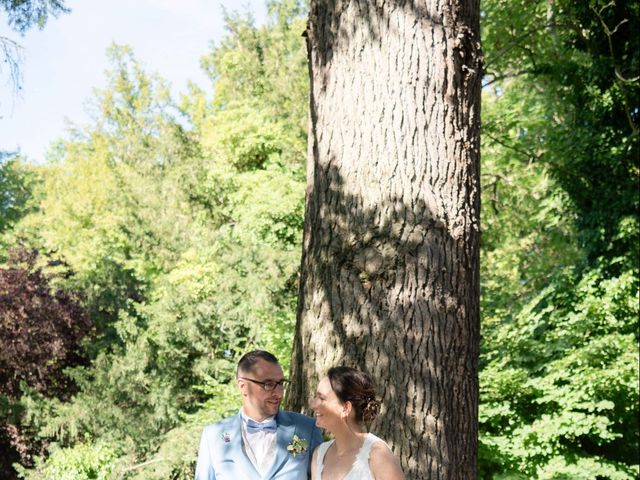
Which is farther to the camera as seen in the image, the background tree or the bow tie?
the background tree

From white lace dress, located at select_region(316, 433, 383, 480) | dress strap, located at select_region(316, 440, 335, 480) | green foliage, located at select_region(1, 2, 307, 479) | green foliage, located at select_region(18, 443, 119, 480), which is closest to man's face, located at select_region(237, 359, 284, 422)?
dress strap, located at select_region(316, 440, 335, 480)

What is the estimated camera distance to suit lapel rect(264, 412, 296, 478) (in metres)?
3.37

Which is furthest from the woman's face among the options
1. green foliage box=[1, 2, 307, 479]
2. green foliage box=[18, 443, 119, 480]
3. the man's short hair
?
green foliage box=[18, 443, 119, 480]

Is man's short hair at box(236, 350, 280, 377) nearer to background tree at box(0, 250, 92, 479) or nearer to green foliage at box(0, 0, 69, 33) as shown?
green foliage at box(0, 0, 69, 33)

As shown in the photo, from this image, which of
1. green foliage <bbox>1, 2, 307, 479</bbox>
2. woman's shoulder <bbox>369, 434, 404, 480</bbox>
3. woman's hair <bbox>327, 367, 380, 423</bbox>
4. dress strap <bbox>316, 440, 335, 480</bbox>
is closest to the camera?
woman's shoulder <bbox>369, 434, 404, 480</bbox>

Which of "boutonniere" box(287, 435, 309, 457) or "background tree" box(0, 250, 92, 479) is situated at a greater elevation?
"background tree" box(0, 250, 92, 479)

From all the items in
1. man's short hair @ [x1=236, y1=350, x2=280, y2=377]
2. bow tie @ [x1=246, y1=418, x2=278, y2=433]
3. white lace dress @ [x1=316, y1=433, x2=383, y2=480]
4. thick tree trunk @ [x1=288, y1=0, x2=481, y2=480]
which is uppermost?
thick tree trunk @ [x1=288, y1=0, x2=481, y2=480]

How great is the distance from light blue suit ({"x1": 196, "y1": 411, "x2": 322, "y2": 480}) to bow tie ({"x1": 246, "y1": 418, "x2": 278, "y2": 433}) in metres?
0.02

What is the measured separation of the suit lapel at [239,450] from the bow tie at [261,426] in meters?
0.04

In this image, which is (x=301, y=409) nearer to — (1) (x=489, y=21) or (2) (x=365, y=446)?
(2) (x=365, y=446)

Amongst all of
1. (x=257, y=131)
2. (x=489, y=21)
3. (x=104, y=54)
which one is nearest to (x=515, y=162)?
(x=489, y=21)

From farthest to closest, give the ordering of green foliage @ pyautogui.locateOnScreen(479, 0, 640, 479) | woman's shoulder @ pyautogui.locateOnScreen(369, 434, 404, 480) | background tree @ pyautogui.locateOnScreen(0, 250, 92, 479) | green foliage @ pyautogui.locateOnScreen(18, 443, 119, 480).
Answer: background tree @ pyautogui.locateOnScreen(0, 250, 92, 479), green foliage @ pyautogui.locateOnScreen(18, 443, 119, 480), green foliage @ pyautogui.locateOnScreen(479, 0, 640, 479), woman's shoulder @ pyautogui.locateOnScreen(369, 434, 404, 480)

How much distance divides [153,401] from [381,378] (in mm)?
13838

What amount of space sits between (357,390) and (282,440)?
0.44 m
